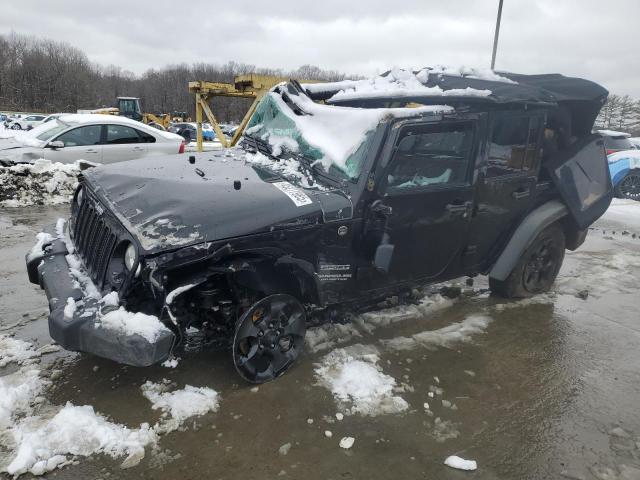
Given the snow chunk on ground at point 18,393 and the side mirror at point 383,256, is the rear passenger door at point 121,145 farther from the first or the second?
the side mirror at point 383,256

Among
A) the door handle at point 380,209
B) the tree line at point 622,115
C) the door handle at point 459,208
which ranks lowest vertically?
the door handle at point 459,208

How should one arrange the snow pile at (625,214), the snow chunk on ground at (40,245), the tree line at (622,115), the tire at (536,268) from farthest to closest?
the tree line at (622,115), the snow pile at (625,214), the tire at (536,268), the snow chunk on ground at (40,245)

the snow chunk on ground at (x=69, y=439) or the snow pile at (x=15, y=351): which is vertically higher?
A: the snow pile at (x=15, y=351)

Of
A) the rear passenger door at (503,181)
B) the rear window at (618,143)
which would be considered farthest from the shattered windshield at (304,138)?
the rear window at (618,143)

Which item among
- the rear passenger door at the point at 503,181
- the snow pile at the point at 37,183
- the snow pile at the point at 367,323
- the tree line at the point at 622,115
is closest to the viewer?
the snow pile at the point at 367,323

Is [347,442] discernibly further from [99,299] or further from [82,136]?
[82,136]

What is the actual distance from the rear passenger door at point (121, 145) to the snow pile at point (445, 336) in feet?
23.5

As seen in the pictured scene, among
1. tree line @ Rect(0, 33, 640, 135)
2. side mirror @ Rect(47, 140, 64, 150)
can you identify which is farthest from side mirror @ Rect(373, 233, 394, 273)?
tree line @ Rect(0, 33, 640, 135)

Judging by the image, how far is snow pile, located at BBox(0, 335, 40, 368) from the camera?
3.38 metres

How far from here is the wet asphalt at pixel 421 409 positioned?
2.67 meters

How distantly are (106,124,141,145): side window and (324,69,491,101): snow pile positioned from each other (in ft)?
20.1

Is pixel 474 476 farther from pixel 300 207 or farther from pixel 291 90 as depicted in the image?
pixel 291 90

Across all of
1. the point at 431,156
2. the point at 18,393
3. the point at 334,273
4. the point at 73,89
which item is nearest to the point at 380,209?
the point at 334,273

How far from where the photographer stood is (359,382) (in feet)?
11.1
